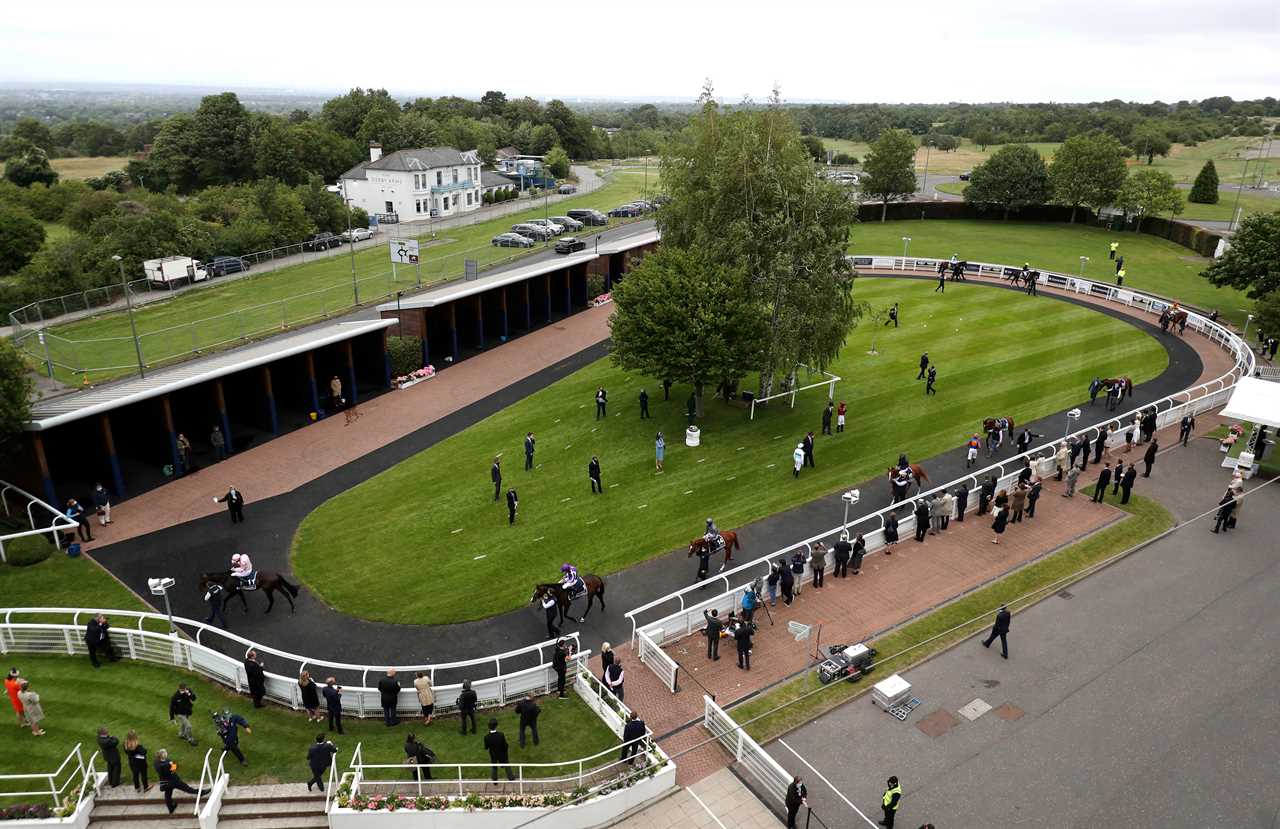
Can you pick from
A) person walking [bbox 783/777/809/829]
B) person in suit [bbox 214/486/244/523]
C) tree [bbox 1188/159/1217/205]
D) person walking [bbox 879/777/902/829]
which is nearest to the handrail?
person walking [bbox 783/777/809/829]

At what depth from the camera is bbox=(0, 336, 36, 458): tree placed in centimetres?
2144

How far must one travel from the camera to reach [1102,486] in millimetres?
24188

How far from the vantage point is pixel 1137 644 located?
714 inches

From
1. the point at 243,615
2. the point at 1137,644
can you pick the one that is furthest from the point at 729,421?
the point at 243,615

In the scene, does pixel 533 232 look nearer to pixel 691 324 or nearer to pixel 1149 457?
pixel 691 324

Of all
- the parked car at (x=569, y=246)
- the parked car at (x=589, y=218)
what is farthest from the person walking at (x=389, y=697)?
the parked car at (x=589, y=218)

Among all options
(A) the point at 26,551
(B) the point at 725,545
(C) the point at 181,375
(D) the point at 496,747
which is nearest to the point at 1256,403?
(B) the point at 725,545

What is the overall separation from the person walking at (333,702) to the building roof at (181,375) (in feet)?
45.0

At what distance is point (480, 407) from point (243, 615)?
15.1 meters

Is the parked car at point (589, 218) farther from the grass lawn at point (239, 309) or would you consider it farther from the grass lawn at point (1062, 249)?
the grass lawn at point (1062, 249)

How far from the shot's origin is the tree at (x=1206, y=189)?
79250 mm

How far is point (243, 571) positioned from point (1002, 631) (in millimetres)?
17430

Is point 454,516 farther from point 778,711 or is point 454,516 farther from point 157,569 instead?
point 778,711

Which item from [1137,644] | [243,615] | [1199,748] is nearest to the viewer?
[1199,748]
